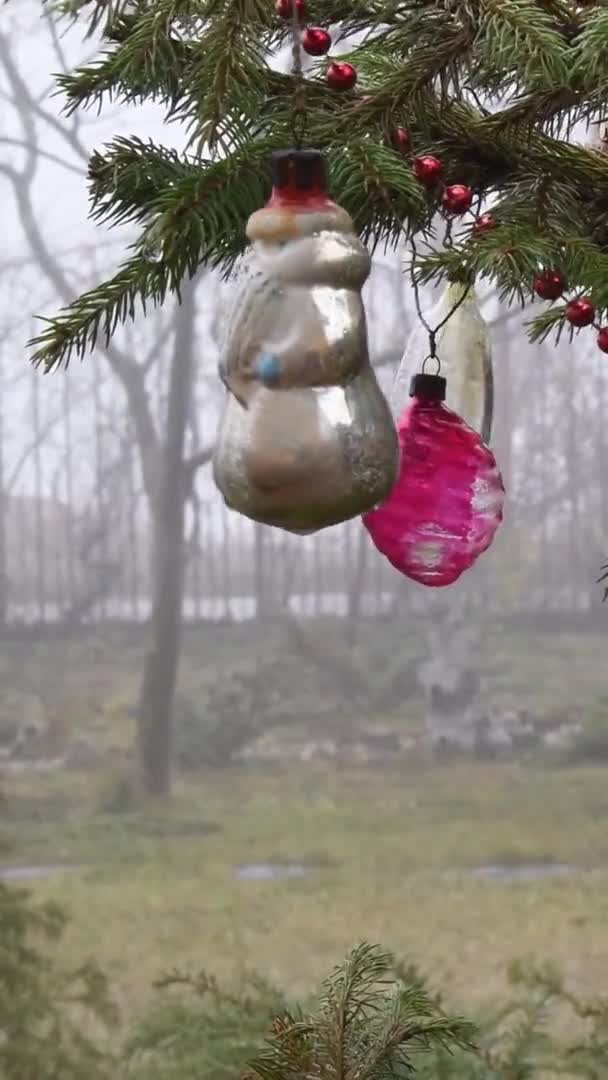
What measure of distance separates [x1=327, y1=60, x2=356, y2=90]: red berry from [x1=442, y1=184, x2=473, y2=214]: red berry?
0.05 m

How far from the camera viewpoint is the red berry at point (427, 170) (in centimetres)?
39

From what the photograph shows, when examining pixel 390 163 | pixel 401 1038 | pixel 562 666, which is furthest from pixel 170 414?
pixel 390 163

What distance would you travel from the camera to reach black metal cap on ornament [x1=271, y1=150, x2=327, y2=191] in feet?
1.02

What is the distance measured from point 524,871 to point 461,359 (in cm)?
120

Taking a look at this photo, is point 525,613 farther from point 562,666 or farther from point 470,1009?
point 470,1009

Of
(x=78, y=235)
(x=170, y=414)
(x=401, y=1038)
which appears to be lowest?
(x=401, y=1038)

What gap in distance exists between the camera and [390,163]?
1.18ft

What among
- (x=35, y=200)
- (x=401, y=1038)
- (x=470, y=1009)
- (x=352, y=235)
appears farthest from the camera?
(x=35, y=200)

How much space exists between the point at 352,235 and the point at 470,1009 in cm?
133

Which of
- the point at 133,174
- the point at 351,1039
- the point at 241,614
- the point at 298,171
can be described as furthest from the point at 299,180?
the point at 241,614

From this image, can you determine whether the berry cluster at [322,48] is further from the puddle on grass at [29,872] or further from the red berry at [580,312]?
the puddle on grass at [29,872]

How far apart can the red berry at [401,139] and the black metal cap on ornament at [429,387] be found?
0.23 ft

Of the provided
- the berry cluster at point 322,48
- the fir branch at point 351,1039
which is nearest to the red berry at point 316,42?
the berry cluster at point 322,48

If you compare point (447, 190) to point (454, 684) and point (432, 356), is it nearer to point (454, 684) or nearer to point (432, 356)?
point (432, 356)
